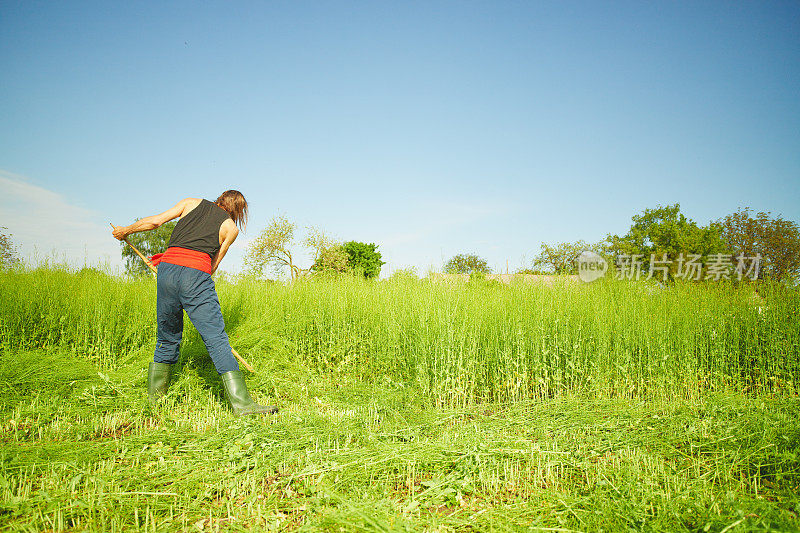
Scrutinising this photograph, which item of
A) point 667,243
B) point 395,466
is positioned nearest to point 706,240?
point 667,243

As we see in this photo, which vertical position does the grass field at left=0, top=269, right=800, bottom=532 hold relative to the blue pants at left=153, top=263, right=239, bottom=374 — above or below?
below

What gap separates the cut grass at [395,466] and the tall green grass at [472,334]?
91cm

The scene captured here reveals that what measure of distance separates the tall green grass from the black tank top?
8.03 ft

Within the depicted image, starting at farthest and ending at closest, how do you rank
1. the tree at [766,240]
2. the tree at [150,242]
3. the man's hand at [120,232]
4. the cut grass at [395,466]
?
the tree at [766,240] < the tree at [150,242] < the man's hand at [120,232] < the cut grass at [395,466]

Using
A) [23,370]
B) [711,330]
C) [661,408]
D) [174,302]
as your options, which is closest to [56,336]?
[23,370]

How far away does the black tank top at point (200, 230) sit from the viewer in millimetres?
3742

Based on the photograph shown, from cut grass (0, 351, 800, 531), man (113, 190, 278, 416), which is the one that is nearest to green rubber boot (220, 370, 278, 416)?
man (113, 190, 278, 416)

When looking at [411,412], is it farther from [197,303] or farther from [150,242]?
[150,242]

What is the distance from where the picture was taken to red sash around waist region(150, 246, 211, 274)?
3.69 m

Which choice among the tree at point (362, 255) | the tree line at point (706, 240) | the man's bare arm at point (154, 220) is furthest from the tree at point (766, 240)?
the man's bare arm at point (154, 220)

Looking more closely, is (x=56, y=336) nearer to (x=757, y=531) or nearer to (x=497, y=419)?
(x=497, y=419)

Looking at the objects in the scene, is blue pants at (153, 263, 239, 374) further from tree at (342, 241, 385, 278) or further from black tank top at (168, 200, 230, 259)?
tree at (342, 241, 385, 278)

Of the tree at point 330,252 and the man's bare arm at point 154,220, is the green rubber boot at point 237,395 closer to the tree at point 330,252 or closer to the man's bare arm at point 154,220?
the man's bare arm at point 154,220

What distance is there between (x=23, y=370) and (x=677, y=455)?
21.3 feet
